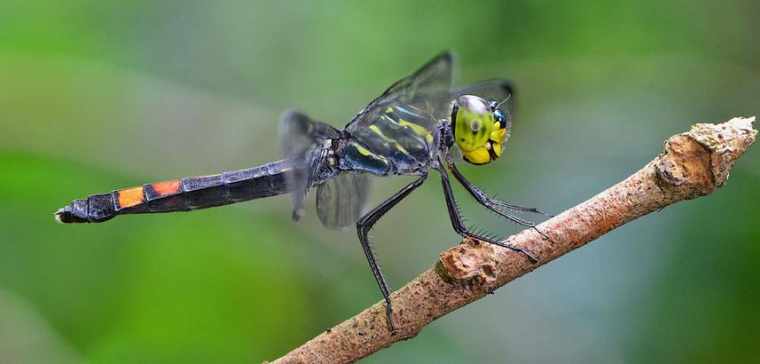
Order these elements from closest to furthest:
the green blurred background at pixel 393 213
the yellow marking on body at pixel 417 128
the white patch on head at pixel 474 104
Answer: the white patch on head at pixel 474 104 < the yellow marking on body at pixel 417 128 < the green blurred background at pixel 393 213

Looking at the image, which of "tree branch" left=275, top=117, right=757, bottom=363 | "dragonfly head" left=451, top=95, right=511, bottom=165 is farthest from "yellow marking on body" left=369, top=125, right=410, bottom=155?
"tree branch" left=275, top=117, right=757, bottom=363

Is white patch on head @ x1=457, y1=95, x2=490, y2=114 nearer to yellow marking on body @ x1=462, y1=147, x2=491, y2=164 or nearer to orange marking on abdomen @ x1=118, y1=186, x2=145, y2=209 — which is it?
yellow marking on body @ x1=462, y1=147, x2=491, y2=164

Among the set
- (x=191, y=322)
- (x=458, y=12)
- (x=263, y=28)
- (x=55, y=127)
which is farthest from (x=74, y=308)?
(x=458, y=12)

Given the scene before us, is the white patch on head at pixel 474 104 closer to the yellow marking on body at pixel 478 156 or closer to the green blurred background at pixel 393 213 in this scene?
the yellow marking on body at pixel 478 156

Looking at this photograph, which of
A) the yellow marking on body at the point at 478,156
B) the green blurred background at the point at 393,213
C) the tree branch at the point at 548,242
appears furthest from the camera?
the green blurred background at the point at 393,213

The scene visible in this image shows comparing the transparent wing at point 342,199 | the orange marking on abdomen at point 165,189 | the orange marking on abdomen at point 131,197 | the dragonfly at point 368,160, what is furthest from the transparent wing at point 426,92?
the orange marking on abdomen at point 131,197

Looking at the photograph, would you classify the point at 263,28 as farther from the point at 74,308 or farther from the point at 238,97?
the point at 74,308
